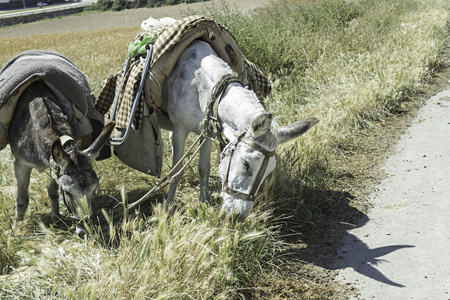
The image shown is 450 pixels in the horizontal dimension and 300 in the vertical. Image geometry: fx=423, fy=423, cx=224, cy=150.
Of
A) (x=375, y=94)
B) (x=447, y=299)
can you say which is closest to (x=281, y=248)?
(x=447, y=299)

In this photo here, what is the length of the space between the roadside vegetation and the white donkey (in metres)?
0.34

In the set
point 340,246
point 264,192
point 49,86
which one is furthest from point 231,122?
point 49,86

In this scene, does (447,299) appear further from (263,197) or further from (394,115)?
(394,115)

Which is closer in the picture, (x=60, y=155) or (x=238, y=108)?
(x=60, y=155)

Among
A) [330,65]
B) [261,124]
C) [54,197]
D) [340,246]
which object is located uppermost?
[261,124]

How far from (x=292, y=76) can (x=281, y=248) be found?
5.12 metres

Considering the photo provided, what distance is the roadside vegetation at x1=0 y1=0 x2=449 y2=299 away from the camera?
2842mm

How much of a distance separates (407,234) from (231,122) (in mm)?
2017

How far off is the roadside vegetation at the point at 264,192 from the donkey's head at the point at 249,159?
206 mm

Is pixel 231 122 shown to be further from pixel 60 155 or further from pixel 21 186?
pixel 21 186

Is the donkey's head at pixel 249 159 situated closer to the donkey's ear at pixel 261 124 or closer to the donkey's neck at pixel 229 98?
the donkey's ear at pixel 261 124

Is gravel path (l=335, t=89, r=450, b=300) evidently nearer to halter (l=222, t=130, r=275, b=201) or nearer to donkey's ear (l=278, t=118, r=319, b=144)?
halter (l=222, t=130, r=275, b=201)

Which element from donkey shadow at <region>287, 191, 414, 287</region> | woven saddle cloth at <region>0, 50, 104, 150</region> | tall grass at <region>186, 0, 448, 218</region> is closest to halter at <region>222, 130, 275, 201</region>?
donkey shadow at <region>287, 191, 414, 287</region>

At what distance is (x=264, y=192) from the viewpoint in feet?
12.9
